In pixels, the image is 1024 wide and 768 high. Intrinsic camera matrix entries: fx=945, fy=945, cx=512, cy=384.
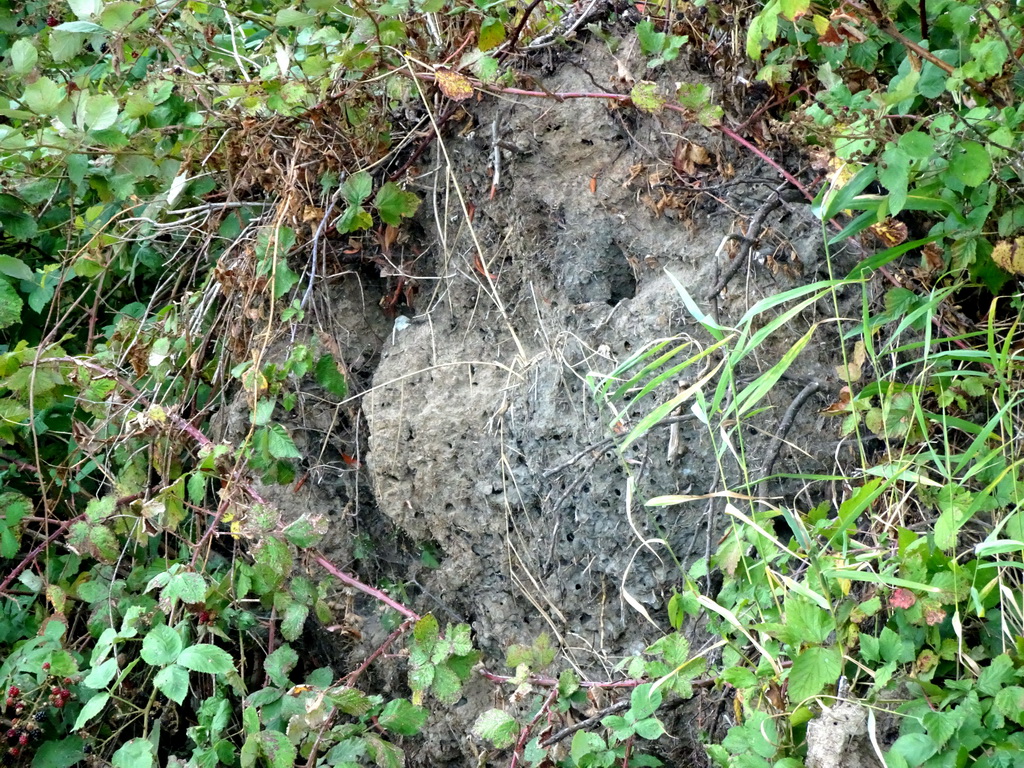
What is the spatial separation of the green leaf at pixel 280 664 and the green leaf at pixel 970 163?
176 cm

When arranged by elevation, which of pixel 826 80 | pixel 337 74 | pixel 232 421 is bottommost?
pixel 232 421

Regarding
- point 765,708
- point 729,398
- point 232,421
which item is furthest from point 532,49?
point 765,708

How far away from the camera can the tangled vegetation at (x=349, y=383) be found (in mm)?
1666

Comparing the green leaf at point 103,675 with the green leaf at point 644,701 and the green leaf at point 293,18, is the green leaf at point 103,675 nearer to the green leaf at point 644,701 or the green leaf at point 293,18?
the green leaf at point 644,701

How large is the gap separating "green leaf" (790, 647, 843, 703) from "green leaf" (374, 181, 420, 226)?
1.51 m

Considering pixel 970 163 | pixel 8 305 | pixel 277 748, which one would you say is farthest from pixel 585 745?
pixel 8 305

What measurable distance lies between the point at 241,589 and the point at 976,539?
1628 mm

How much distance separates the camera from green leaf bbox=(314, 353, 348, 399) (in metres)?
2.42

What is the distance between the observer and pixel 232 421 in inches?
103

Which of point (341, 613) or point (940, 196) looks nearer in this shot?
point (940, 196)

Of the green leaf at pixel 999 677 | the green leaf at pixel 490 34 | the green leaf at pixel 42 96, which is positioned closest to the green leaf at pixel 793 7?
the green leaf at pixel 490 34

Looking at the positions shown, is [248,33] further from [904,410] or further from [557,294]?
[904,410]

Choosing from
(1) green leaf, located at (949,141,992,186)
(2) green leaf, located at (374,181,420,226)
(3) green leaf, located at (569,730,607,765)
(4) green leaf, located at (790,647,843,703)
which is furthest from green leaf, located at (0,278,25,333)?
(1) green leaf, located at (949,141,992,186)

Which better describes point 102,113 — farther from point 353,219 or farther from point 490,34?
point 490,34
